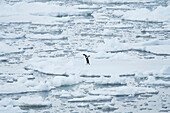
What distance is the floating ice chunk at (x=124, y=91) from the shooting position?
6.44 metres

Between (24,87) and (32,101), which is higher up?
(24,87)

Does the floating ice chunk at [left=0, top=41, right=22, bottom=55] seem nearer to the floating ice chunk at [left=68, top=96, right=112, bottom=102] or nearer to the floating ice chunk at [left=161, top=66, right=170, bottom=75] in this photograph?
the floating ice chunk at [left=161, top=66, right=170, bottom=75]

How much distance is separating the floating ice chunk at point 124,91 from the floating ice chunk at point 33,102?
2.35ft

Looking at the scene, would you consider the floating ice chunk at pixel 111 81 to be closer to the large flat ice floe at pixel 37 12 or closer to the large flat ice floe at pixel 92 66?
the large flat ice floe at pixel 92 66

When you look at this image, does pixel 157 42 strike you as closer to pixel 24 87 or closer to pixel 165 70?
pixel 165 70

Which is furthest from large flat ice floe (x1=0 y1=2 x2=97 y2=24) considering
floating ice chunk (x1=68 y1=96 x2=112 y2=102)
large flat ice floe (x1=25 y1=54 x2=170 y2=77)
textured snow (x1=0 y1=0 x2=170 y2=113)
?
floating ice chunk (x1=68 y1=96 x2=112 y2=102)

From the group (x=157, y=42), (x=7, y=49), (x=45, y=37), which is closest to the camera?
(x=7, y=49)

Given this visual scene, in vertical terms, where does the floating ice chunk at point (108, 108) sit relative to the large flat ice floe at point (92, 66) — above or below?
below

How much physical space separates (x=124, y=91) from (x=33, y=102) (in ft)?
4.16

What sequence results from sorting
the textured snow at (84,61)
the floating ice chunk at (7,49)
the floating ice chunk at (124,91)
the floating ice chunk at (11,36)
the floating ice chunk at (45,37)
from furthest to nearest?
the floating ice chunk at (11,36)
the floating ice chunk at (45,37)
the floating ice chunk at (7,49)
the floating ice chunk at (124,91)
the textured snow at (84,61)

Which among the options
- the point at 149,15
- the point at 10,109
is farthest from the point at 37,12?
the point at 10,109

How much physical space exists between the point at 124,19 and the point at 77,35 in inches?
106

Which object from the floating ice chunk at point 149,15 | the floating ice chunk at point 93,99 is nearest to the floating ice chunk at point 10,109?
the floating ice chunk at point 93,99

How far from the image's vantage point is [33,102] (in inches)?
240
